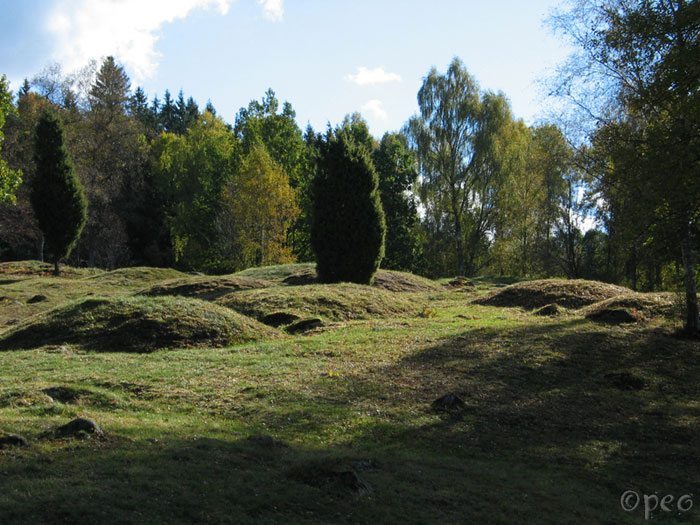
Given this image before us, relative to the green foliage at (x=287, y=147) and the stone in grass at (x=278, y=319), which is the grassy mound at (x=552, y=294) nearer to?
the stone in grass at (x=278, y=319)

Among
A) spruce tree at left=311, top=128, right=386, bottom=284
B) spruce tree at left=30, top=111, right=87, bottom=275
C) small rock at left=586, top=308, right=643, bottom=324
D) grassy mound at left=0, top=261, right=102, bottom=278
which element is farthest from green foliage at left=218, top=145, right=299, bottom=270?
small rock at left=586, top=308, right=643, bottom=324

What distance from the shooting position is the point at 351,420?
7.55 meters

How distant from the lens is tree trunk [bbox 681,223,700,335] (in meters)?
12.4

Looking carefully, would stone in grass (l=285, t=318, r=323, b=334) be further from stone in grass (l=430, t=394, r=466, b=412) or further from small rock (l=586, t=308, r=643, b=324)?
small rock (l=586, t=308, r=643, b=324)

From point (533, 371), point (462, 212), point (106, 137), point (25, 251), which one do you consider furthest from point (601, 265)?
point (25, 251)

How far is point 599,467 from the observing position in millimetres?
6551

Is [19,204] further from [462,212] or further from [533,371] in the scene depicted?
[533,371]

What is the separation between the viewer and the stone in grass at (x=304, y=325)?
48.2 feet

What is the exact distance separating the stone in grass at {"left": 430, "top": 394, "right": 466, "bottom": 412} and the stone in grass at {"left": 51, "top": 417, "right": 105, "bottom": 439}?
15.0 ft

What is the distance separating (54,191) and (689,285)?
1182 inches

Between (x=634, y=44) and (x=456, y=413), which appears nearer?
(x=456, y=413)

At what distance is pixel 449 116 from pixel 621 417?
35.5 m

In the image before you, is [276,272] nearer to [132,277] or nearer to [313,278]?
[313,278]

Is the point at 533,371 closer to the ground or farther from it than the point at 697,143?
closer to the ground
